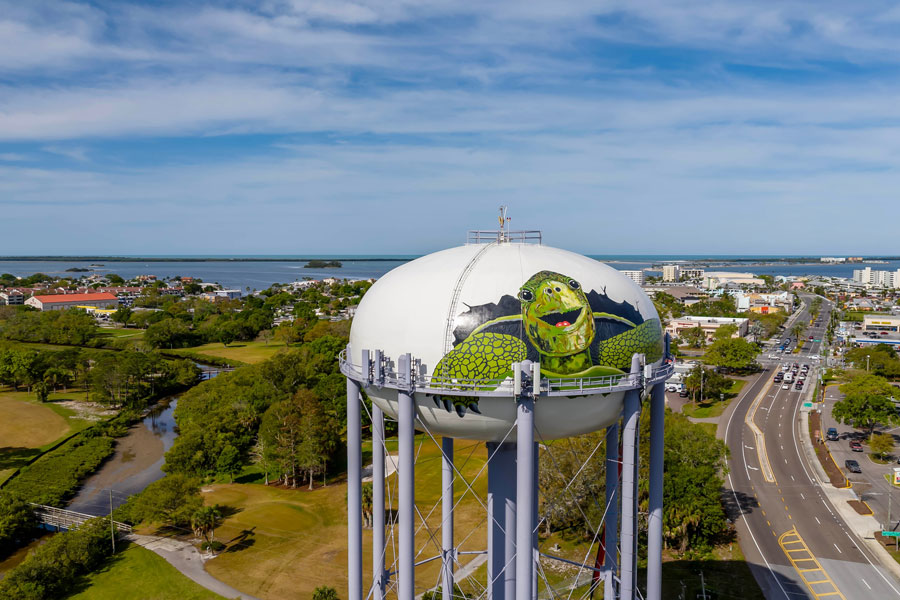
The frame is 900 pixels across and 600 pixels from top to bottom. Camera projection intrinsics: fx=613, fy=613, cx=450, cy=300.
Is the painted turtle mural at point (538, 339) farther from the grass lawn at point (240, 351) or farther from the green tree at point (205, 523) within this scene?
the grass lawn at point (240, 351)

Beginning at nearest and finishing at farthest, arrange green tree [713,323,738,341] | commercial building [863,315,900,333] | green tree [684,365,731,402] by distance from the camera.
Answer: green tree [684,365,731,402], green tree [713,323,738,341], commercial building [863,315,900,333]

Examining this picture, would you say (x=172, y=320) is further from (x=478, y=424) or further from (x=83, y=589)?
(x=478, y=424)

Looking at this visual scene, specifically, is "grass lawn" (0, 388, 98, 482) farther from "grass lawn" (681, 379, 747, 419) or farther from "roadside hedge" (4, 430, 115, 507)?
"grass lawn" (681, 379, 747, 419)

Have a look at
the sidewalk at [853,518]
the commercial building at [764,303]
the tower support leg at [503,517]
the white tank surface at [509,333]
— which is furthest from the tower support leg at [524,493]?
the commercial building at [764,303]

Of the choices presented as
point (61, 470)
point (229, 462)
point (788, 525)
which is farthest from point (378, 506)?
point (61, 470)

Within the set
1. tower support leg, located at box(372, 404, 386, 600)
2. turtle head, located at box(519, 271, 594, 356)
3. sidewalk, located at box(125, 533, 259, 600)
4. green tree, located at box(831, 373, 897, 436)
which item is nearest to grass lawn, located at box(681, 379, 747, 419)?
green tree, located at box(831, 373, 897, 436)

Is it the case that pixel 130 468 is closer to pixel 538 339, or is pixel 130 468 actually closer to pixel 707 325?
pixel 538 339

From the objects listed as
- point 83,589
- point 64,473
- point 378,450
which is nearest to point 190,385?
point 64,473
